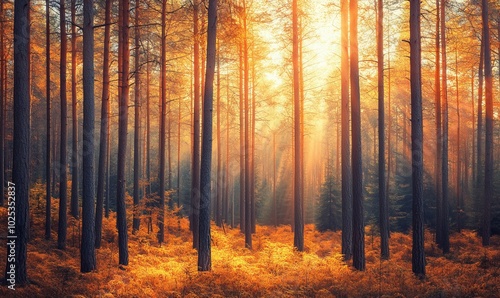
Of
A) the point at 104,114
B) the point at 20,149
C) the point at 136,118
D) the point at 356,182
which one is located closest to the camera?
the point at 20,149

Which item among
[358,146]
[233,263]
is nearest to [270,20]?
[358,146]

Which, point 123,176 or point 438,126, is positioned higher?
point 438,126

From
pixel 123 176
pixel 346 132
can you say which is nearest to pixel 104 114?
pixel 123 176

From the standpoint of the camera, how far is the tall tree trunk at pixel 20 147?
8062 millimetres

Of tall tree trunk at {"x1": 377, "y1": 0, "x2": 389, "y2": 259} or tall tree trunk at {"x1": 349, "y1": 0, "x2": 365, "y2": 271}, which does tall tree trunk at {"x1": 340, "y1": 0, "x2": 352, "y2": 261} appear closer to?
tall tree trunk at {"x1": 349, "y1": 0, "x2": 365, "y2": 271}

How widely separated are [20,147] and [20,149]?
0.15 feet

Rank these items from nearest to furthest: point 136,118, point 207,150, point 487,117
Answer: point 207,150 → point 136,118 → point 487,117

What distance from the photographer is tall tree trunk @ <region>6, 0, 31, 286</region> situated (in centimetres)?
806

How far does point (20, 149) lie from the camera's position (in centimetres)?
827

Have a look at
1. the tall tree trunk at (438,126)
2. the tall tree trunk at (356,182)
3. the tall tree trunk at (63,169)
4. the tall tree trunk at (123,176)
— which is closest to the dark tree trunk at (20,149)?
the tall tree trunk at (123,176)

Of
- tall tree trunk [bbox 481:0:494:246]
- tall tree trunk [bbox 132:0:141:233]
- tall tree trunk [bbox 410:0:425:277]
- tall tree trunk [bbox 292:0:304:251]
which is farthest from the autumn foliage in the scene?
tall tree trunk [bbox 481:0:494:246]

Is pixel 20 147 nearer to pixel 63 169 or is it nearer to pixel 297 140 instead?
pixel 63 169

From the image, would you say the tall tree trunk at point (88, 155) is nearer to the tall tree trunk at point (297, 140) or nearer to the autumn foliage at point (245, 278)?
the autumn foliage at point (245, 278)

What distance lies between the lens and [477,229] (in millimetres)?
21203
